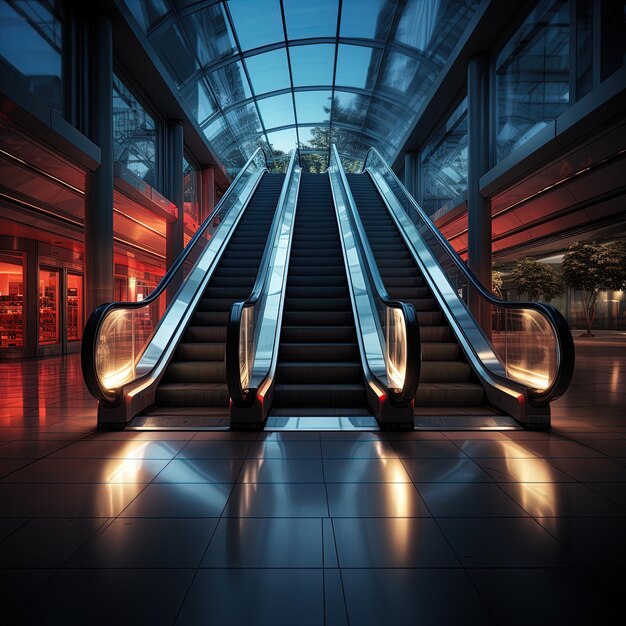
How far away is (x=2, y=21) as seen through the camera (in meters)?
5.97

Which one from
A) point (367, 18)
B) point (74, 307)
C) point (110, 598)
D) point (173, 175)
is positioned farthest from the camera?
point (74, 307)

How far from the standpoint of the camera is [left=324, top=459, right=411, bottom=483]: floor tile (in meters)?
3.23

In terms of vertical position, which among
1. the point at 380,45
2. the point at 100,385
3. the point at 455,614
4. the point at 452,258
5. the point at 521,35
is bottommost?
the point at 455,614

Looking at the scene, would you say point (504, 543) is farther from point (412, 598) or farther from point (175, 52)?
point (175, 52)

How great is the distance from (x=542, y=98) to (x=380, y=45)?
7.97m

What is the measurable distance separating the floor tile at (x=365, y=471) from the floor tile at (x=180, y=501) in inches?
30.9

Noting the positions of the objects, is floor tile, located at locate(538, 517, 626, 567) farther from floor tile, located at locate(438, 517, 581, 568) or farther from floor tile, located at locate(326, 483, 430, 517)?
floor tile, located at locate(326, 483, 430, 517)

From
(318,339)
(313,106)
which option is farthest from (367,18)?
(318,339)

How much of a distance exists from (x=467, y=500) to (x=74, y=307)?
15.1 metres

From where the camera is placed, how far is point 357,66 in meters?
16.1

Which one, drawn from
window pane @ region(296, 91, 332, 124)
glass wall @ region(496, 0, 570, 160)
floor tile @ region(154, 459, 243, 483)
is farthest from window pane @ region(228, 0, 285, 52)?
floor tile @ region(154, 459, 243, 483)

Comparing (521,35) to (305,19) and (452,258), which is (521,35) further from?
(305,19)

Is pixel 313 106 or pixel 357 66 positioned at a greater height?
pixel 313 106

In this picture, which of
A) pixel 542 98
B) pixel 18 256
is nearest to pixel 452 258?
pixel 542 98
